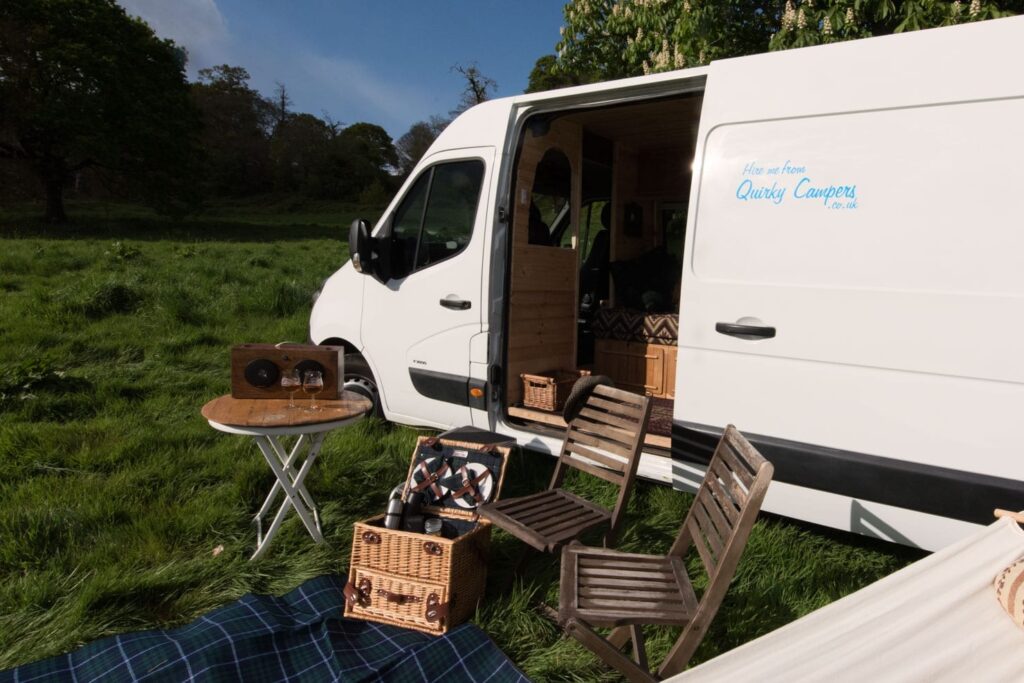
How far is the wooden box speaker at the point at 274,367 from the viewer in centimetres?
326

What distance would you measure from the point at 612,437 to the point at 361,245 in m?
2.17

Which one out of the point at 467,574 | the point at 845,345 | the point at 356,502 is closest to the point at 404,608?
the point at 467,574

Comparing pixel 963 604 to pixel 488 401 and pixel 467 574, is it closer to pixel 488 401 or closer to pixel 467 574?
pixel 467 574

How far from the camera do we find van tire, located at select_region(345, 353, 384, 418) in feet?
15.5

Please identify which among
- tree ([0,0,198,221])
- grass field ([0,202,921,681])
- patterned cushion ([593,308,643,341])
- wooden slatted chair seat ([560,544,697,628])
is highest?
tree ([0,0,198,221])

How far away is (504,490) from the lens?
3945mm

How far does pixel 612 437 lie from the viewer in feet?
10.2

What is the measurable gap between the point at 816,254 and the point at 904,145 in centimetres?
51

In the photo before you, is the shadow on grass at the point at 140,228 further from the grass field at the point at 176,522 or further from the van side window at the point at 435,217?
the van side window at the point at 435,217

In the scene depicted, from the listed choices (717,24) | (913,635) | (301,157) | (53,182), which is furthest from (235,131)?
(913,635)

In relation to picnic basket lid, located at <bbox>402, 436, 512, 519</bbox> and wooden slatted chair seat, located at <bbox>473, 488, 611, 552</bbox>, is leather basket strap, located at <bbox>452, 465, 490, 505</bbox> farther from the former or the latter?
wooden slatted chair seat, located at <bbox>473, 488, 611, 552</bbox>

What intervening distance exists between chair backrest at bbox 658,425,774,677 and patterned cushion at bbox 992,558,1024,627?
2.29ft

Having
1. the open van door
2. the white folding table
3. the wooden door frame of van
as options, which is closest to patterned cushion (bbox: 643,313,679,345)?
the wooden door frame of van

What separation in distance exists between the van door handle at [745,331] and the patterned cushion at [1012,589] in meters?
1.20
